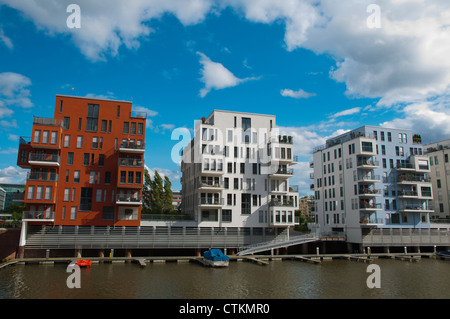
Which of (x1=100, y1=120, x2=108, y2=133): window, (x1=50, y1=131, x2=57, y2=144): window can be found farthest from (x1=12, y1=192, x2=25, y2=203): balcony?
(x1=100, y1=120, x2=108, y2=133): window

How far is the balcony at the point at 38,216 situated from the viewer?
45250 mm

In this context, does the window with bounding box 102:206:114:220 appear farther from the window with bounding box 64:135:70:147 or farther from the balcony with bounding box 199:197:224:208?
the balcony with bounding box 199:197:224:208

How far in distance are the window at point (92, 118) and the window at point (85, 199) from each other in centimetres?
912

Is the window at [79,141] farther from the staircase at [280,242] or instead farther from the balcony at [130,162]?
the staircase at [280,242]

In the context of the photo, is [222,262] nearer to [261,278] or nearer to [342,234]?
[261,278]

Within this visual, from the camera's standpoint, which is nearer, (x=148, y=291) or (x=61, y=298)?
(x=61, y=298)

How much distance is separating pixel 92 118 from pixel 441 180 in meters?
70.2

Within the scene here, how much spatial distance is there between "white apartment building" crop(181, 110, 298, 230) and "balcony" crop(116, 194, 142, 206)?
31.5 ft

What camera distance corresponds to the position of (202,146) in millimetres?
55938

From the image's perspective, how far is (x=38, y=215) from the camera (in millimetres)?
46031

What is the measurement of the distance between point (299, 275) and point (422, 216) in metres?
40.6

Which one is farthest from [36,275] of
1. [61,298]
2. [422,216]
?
[422,216]

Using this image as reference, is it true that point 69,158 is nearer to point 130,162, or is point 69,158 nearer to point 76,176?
point 76,176

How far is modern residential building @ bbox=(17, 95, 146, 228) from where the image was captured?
47.1 metres
